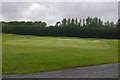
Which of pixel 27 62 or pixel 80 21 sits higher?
pixel 80 21

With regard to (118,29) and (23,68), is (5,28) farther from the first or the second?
(23,68)

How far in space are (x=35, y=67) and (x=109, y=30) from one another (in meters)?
79.0

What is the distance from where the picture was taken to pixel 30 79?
17.0 metres

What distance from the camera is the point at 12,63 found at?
25672 mm

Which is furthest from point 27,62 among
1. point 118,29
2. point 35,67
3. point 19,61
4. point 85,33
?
point 85,33

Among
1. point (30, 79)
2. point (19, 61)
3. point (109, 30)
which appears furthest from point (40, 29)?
point (30, 79)

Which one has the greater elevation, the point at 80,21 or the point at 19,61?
the point at 80,21

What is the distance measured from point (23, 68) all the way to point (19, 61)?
3748 mm

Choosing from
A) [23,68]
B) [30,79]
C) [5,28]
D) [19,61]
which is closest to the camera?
[30,79]

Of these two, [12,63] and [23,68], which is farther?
[12,63]

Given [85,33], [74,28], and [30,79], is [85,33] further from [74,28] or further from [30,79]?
[30,79]

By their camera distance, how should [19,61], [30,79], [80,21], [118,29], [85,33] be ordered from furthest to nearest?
[80,21], [85,33], [118,29], [19,61], [30,79]

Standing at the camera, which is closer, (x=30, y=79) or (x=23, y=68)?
(x=30, y=79)

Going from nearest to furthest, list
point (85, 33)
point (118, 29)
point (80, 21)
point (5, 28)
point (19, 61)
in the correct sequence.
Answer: point (19, 61) → point (118, 29) → point (85, 33) → point (5, 28) → point (80, 21)
